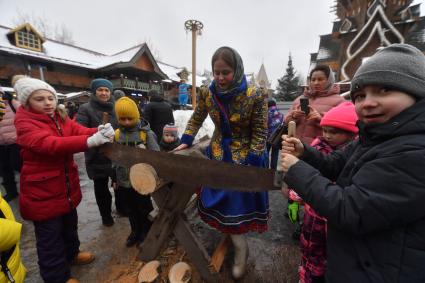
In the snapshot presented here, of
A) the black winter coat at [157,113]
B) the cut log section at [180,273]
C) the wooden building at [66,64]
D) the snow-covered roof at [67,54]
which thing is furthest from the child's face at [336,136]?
the snow-covered roof at [67,54]

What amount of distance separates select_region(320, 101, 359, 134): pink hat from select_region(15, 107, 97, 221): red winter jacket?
6.54 feet

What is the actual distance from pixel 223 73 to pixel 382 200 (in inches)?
53.8

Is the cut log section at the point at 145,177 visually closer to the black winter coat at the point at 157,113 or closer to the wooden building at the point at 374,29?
the black winter coat at the point at 157,113

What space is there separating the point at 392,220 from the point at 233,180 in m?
0.79

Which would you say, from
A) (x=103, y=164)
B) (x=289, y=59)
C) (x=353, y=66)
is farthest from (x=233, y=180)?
(x=289, y=59)

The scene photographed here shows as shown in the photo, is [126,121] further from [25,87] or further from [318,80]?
[318,80]

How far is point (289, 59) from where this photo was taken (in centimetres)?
2266

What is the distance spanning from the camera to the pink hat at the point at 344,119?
5.69ft

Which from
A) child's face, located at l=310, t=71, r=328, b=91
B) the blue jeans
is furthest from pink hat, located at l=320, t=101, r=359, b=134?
the blue jeans

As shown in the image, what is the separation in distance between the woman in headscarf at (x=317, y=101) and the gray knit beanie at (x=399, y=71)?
162cm

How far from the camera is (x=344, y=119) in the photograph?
1.75m

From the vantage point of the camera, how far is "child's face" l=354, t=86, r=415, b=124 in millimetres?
888

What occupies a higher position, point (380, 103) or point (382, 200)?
point (380, 103)

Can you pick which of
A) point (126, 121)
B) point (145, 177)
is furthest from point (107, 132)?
point (126, 121)
